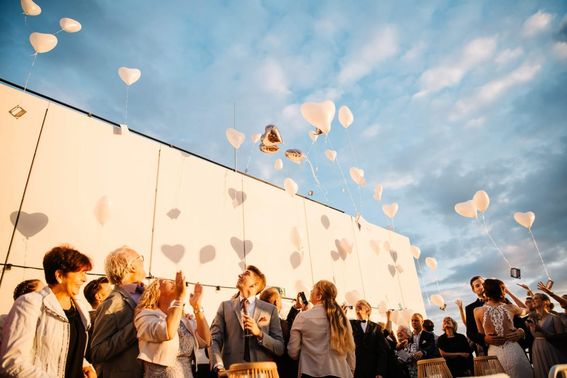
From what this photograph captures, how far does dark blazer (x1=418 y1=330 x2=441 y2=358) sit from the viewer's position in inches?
177

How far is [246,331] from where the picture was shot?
2334mm

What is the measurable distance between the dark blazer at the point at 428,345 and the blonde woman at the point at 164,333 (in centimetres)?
372

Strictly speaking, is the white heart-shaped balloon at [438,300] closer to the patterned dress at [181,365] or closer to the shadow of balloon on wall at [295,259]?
the shadow of balloon on wall at [295,259]

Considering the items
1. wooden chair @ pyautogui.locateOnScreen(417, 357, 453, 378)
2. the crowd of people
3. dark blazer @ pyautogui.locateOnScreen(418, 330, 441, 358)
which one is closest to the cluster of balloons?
the crowd of people

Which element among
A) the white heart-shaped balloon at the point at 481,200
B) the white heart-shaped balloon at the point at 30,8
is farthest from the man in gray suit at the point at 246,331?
the white heart-shaped balloon at the point at 481,200

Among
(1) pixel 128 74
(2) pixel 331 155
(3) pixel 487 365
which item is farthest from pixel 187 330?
(2) pixel 331 155

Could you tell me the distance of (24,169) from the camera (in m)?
4.78

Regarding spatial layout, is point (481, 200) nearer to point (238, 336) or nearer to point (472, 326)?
point (472, 326)

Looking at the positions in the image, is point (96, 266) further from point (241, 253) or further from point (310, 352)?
point (310, 352)

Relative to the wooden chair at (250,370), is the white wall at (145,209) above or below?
above

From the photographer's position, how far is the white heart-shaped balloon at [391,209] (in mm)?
8430

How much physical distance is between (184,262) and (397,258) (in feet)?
28.3

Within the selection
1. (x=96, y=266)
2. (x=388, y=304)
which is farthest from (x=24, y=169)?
(x=388, y=304)

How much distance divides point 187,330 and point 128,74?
4.57 m
